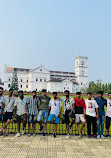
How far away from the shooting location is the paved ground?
5.05m

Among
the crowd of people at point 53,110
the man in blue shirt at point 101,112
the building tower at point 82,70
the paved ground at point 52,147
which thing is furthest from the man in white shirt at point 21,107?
the building tower at point 82,70

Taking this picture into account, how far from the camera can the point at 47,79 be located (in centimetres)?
8831

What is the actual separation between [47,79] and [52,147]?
82.7 m

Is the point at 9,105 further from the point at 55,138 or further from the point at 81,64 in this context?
the point at 81,64

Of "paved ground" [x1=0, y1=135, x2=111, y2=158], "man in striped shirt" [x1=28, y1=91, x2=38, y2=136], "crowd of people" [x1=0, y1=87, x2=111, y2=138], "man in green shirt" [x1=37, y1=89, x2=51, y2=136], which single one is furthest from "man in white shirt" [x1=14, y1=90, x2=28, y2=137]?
"paved ground" [x1=0, y1=135, x2=111, y2=158]

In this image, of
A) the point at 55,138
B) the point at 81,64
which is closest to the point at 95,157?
the point at 55,138

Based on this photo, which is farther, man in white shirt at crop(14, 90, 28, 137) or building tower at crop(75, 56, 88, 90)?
building tower at crop(75, 56, 88, 90)

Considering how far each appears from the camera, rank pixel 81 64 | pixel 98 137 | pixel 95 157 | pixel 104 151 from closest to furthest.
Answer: pixel 95 157 → pixel 104 151 → pixel 98 137 → pixel 81 64

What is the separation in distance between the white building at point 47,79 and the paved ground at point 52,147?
7618 centimetres

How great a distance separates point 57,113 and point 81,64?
89.9 m

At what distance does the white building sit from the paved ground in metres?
76.2

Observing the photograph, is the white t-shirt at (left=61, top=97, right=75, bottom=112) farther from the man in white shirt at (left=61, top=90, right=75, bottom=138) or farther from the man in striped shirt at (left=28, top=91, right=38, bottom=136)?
the man in striped shirt at (left=28, top=91, right=38, bottom=136)

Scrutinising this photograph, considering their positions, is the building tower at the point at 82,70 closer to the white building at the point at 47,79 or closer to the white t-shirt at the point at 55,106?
the white building at the point at 47,79

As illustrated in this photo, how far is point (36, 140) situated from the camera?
258 inches
